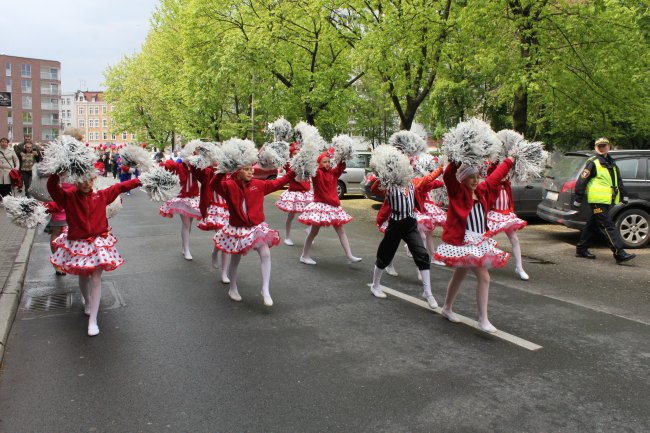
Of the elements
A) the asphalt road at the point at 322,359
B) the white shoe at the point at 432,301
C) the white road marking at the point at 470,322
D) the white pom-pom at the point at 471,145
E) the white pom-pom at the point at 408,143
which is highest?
the white pom-pom at the point at 408,143

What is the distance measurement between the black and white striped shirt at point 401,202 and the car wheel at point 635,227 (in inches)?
213

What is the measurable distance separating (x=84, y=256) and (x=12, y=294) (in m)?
1.78

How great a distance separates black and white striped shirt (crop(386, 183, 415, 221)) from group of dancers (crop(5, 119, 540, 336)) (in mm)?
11

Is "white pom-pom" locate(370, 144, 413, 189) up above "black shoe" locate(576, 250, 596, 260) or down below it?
above

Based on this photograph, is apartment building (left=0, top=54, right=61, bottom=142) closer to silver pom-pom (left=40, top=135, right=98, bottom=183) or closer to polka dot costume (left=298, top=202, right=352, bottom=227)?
polka dot costume (left=298, top=202, right=352, bottom=227)

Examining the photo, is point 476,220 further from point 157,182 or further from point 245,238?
point 157,182

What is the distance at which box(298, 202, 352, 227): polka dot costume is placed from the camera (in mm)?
8102

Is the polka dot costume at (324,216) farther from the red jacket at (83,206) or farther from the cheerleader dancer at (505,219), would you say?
the red jacket at (83,206)

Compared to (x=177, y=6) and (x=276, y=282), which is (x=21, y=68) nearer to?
(x=177, y=6)

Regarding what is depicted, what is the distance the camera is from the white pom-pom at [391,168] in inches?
228

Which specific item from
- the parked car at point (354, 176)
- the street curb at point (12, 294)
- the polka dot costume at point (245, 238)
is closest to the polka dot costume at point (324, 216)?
the polka dot costume at point (245, 238)

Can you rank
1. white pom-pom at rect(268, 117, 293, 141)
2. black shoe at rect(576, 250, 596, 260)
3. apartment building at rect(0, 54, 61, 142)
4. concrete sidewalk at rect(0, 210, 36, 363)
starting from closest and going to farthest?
concrete sidewalk at rect(0, 210, 36, 363)
black shoe at rect(576, 250, 596, 260)
white pom-pom at rect(268, 117, 293, 141)
apartment building at rect(0, 54, 61, 142)

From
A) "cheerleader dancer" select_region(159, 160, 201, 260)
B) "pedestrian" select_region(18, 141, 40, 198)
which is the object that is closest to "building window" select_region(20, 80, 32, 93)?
"pedestrian" select_region(18, 141, 40, 198)

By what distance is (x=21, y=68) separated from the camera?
365 feet
